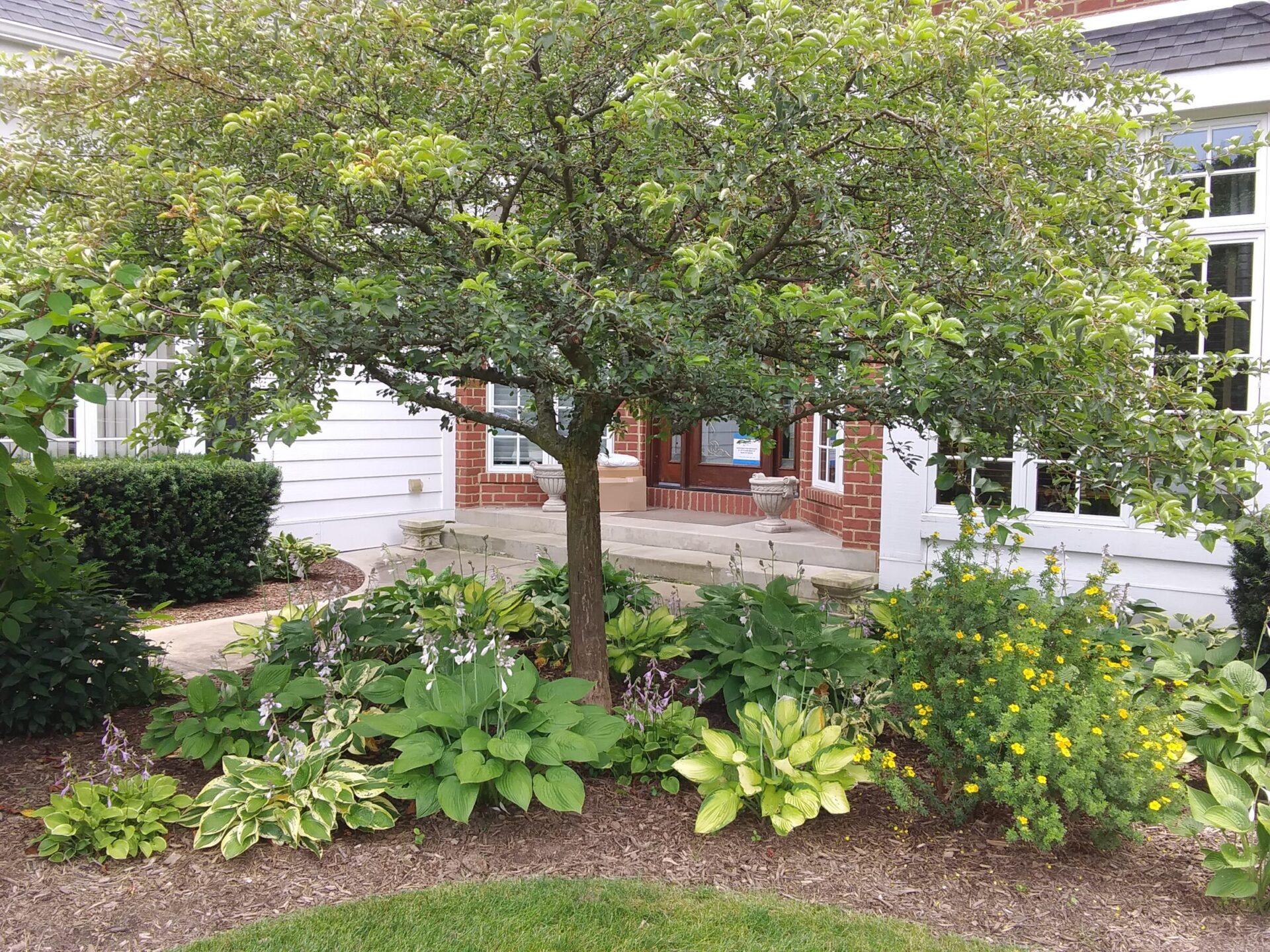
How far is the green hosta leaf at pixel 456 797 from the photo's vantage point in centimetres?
304

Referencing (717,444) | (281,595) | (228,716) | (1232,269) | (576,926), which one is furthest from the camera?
(717,444)

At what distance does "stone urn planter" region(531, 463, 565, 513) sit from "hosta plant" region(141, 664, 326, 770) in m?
6.28

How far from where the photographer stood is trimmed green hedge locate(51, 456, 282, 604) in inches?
265

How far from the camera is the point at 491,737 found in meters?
3.35

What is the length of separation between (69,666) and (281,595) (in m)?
3.71

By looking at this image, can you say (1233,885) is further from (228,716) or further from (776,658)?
(228,716)

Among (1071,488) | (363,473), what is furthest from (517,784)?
(363,473)

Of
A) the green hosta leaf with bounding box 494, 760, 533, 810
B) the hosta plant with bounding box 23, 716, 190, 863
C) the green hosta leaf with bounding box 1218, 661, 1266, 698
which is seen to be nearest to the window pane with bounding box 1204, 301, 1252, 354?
the green hosta leaf with bounding box 1218, 661, 1266, 698

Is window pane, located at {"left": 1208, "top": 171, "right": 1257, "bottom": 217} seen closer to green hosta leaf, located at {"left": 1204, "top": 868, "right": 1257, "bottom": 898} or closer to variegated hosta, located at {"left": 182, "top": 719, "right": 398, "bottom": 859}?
green hosta leaf, located at {"left": 1204, "top": 868, "right": 1257, "bottom": 898}

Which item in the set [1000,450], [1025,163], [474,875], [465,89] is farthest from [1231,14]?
[474,875]

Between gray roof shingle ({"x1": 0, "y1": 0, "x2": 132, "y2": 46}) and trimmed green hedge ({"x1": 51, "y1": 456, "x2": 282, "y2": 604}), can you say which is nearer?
trimmed green hedge ({"x1": 51, "y1": 456, "x2": 282, "y2": 604})

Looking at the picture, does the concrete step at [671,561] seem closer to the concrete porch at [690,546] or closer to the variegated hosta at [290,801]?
the concrete porch at [690,546]

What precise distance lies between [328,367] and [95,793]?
67.2 inches

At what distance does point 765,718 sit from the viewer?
3.48 meters
